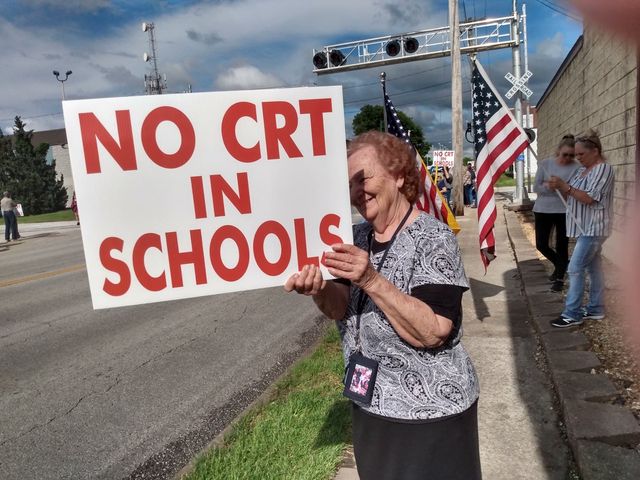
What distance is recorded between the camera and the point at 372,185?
1.95 metres

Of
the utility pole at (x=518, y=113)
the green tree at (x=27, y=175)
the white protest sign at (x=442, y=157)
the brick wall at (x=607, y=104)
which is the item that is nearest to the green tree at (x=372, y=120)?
the green tree at (x=27, y=175)

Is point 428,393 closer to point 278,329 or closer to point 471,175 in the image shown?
point 278,329

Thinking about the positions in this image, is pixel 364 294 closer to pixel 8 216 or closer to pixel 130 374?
pixel 130 374

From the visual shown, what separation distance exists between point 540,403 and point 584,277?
5.49ft

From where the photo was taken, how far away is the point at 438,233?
1862 mm

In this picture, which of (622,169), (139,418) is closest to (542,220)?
(622,169)

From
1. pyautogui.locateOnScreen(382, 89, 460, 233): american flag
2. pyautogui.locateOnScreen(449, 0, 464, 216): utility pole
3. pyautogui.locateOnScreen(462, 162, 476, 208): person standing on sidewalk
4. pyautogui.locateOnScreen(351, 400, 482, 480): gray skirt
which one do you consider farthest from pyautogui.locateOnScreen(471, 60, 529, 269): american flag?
pyautogui.locateOnScreen(462, 162, 476, 208): person standing on sidewalk

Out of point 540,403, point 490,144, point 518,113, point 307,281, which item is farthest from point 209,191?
point 518,113

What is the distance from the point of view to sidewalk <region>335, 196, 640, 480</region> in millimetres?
2744

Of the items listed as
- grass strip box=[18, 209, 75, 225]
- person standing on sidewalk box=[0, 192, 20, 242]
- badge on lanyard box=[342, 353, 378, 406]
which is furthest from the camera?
grass strip box=[18, 209, 75, 225]

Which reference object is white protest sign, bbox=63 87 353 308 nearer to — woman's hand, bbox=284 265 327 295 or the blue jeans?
woman's hand, bbox=284 265 327 295

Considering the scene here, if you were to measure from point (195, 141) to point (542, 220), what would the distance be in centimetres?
538

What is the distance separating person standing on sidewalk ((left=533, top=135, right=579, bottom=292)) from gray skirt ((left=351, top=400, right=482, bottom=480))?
4.57 m

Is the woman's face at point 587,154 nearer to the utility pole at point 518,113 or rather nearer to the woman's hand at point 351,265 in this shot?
the woman's hand at point 351,265
